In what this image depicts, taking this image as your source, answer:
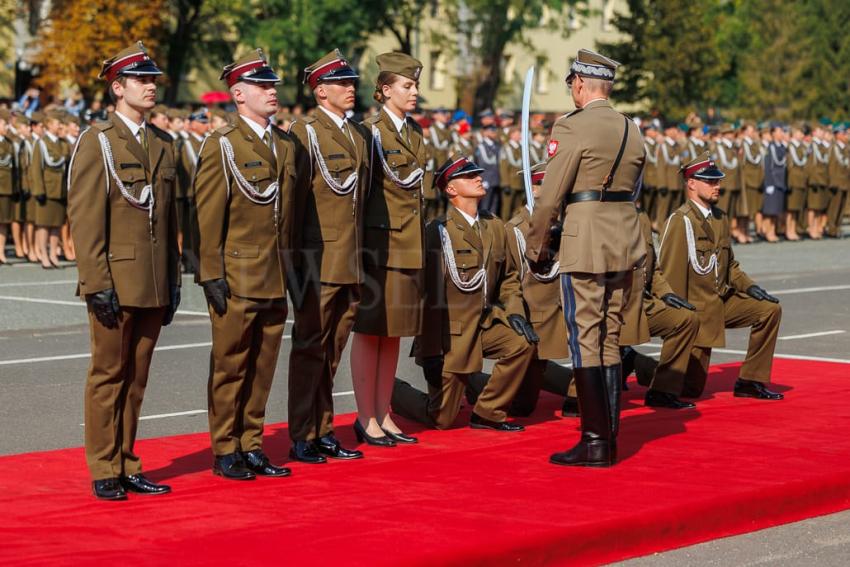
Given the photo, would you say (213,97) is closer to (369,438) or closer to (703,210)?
(703,210)

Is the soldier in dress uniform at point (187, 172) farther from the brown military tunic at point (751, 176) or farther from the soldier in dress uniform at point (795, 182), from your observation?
the soldier in dress uniform at point (795, 182)

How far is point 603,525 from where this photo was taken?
21.9 ft

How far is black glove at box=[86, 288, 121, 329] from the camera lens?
7227 millimetres

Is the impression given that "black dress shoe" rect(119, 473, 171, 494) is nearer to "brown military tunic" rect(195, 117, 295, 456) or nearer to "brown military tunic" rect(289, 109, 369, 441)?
"brown military tunic" rect(195, 117, 295, 456)

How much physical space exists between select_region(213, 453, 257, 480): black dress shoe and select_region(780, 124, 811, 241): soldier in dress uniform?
22.4 meters

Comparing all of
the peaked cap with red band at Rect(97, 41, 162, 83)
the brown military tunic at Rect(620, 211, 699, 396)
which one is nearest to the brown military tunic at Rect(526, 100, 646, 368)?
the brown military tunic at Rect(620, 211, 699, 396)

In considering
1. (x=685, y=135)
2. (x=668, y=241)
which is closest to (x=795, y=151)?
(x=685, y=135)

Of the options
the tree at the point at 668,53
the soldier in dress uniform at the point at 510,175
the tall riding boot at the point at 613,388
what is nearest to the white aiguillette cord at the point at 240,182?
the tall riding boot at the point at 613,388

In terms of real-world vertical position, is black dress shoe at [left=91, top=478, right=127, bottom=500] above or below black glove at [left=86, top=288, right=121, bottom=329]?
below

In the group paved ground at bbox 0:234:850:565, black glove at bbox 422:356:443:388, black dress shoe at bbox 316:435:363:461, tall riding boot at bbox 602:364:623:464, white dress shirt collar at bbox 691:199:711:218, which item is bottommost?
paved ground at bbox 0:234:850:565

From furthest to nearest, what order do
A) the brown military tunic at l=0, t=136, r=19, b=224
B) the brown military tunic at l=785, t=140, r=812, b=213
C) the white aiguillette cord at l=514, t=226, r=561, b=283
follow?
the brown military tunic at l=785, t=140, r=812, b=213
the brown military tunic at l=0, t=136, r=19, b=224
the white aiguillette cord at l=514, t=226, r=561, b=283

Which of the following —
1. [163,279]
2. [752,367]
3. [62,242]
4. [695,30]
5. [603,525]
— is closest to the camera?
[603,525]

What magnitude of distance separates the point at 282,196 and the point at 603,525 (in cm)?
232

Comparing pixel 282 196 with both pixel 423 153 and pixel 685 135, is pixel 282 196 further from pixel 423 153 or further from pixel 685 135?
pixel 685 135
